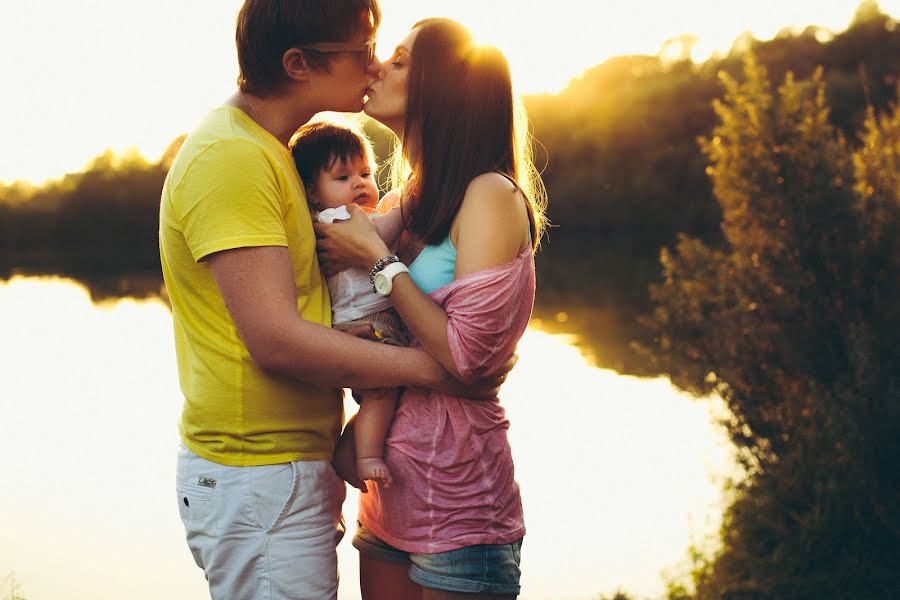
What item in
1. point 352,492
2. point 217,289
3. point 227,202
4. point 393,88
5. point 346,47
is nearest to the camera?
point 227,202

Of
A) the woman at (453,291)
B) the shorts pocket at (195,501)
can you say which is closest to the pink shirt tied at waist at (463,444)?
the woman at (453,291)

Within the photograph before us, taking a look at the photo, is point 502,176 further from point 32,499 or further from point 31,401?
point 31,401

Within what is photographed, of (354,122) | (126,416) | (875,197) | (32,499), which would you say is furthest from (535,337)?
(354,122)

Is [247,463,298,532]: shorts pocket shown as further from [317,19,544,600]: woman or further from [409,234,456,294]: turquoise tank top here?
[409,234,456,294]: turquoise tank top

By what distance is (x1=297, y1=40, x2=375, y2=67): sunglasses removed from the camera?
69.5 inches

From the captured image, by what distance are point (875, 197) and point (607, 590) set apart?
3137mm

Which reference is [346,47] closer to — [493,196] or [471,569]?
[493,196]

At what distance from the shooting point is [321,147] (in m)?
2.06

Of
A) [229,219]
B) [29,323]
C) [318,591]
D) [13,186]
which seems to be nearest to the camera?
[229,219]

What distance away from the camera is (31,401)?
531 inches

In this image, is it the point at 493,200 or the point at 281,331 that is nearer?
the point at 281,331

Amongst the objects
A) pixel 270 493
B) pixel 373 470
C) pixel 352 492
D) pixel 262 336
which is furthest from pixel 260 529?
pixel 352 492

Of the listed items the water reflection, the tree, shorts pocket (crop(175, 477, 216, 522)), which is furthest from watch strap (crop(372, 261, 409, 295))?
the water reflection

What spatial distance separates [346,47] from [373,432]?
77 centimetres
